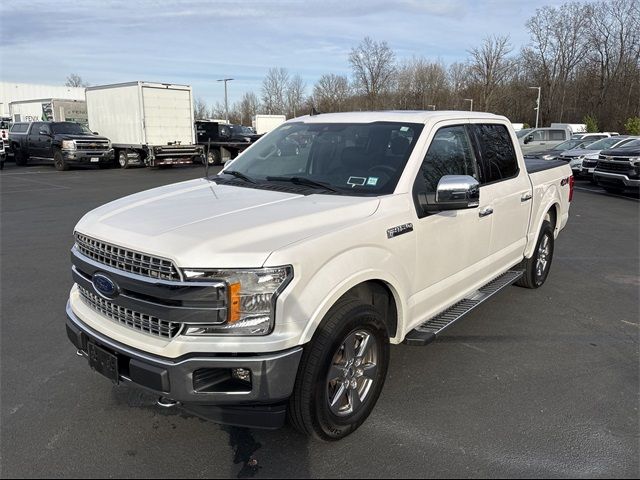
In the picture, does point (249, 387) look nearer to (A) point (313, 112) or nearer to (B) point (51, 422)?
(B) point (51, 422)

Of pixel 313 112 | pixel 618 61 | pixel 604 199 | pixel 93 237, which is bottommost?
pixel 604 199

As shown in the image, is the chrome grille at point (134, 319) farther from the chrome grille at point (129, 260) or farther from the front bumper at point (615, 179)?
the front bumper at point (615, 179)

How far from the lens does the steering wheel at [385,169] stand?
3555mm

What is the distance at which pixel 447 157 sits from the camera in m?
4.02

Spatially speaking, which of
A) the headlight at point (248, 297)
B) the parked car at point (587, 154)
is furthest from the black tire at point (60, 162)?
the headlight at point (248, 297)

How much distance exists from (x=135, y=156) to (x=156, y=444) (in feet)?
71.0

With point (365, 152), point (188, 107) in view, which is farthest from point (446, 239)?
point (188, 107)

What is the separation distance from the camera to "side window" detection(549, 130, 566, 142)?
80.6ft

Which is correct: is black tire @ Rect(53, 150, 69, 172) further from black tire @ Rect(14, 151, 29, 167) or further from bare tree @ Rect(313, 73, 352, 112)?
bare tree @ Rect(313, 73, 352, 112)

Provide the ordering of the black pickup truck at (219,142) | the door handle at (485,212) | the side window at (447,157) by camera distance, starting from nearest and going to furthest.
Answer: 1. the side window at (447,157)
2. the door handle at (485,212)
3. the black pickup truck at (219,142)

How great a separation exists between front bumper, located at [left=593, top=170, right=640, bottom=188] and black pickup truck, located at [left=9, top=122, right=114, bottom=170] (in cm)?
→ 1913

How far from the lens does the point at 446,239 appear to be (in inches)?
148

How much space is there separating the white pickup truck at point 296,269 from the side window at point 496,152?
74mm

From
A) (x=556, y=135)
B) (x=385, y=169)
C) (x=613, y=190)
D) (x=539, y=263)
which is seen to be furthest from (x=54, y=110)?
(x=385, y=169)
